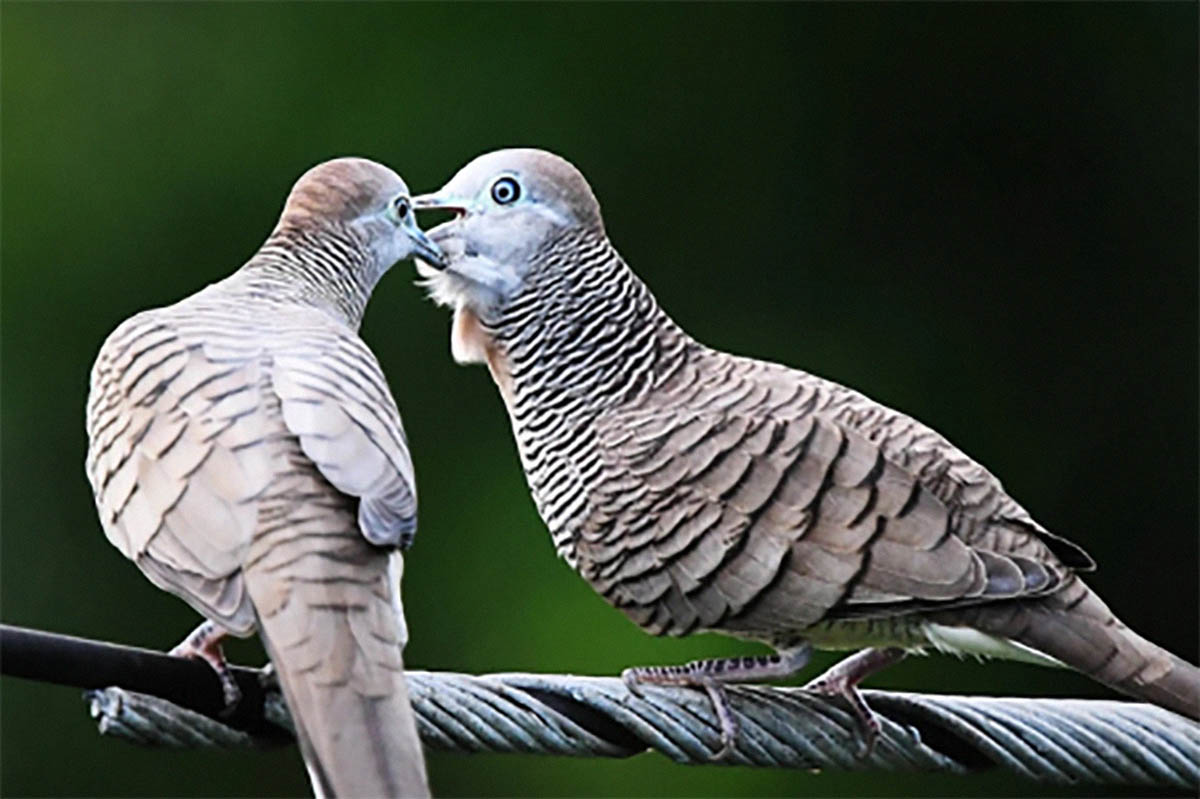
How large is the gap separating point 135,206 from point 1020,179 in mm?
2194

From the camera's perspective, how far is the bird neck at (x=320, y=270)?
3.38m

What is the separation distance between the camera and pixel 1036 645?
3086mm

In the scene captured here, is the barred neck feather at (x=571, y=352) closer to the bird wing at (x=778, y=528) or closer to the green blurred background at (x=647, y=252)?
the bird wing at (x=778, y=528)

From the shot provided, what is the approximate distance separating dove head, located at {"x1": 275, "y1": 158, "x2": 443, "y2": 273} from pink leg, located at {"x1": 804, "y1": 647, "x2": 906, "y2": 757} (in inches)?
33.5

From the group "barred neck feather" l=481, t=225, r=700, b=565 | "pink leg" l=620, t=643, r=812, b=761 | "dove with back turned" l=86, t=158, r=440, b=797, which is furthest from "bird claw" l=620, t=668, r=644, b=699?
"dove with back turned" l=86, t=158, r=440, b=797

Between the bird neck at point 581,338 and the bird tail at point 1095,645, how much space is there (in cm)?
67

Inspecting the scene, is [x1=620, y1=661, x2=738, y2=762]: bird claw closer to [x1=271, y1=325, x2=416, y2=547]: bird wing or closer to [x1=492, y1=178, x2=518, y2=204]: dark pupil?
[x1=271, y1=325, x2=416, y2=547]: bird wing

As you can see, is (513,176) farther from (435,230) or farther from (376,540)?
(376,540)

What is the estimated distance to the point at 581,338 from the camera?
11.6 feet

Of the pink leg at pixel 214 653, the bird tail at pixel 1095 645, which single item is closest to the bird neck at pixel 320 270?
the pink leg at pixel 214 653

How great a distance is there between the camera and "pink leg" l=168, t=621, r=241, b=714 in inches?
106

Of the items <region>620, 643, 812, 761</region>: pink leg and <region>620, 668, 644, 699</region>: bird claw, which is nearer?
<region>620, 668, 644, 699</region>: bird claw

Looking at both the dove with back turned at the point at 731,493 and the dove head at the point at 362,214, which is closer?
the dove with back turned at the point at 731,493

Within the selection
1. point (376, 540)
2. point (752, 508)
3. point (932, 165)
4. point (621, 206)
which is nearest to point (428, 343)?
point (621, 206)
